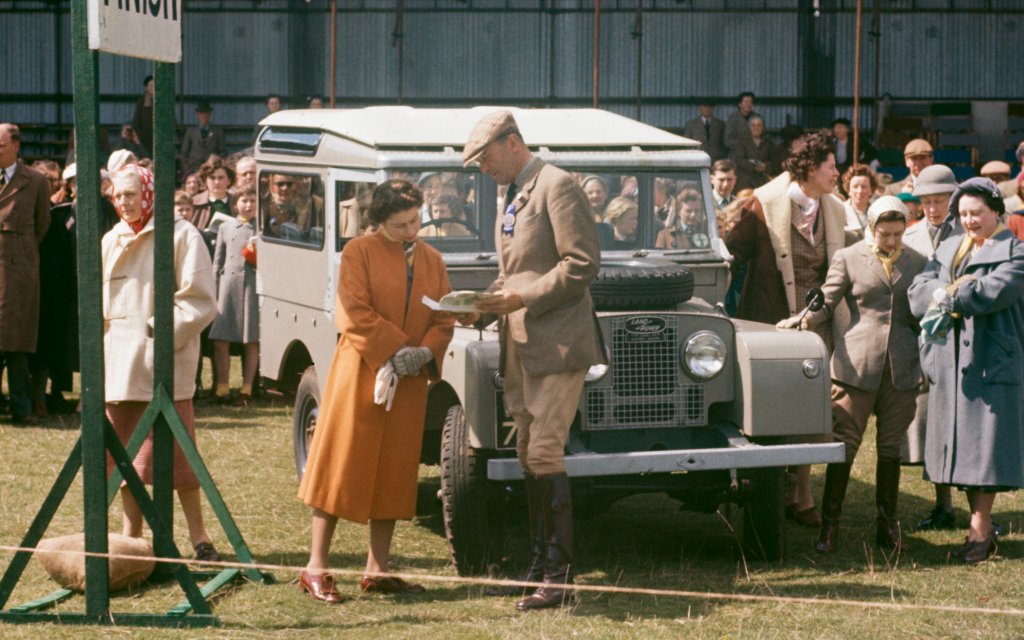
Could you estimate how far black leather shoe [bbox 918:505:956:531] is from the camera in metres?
8.83

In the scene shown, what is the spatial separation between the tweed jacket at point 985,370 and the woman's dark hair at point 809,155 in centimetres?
120

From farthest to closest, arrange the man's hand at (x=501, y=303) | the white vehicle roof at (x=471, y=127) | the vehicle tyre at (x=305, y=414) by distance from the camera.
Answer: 1. the vehicle tyre at (x=305, y=414)
2. the white vehicle roof at (x=471, y=127)
3. the man's hand at (x=501, y=303)

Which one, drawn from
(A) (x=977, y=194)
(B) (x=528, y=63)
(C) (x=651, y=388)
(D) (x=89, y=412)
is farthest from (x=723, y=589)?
(B) (x=528, y=63)

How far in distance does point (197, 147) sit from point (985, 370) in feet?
56.6

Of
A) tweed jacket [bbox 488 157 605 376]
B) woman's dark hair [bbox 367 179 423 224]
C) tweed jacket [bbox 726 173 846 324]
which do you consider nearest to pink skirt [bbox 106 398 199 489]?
woman's dark hair [bbox 367 179 423 224]

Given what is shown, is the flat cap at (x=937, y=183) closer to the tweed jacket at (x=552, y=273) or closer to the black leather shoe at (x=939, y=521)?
the black leather shoe at (x=939, y=521)

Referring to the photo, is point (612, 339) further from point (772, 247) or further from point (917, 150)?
point (917, 150)

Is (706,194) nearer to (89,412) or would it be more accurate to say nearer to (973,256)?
(973,256)

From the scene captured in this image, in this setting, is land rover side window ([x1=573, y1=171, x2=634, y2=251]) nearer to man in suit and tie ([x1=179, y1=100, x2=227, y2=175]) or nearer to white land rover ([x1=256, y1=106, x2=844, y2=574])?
white land rover ([x1=256, y1=106, x2=844, y2=574])

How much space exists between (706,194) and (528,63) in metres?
19.5

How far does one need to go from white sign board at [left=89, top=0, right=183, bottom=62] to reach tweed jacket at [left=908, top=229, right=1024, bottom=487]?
368 cm

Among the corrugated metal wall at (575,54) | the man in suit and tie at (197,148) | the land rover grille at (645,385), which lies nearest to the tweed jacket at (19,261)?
the land rover grille at (645,385)

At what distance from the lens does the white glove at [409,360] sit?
6.93 metres

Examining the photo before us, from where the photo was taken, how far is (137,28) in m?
6.34
